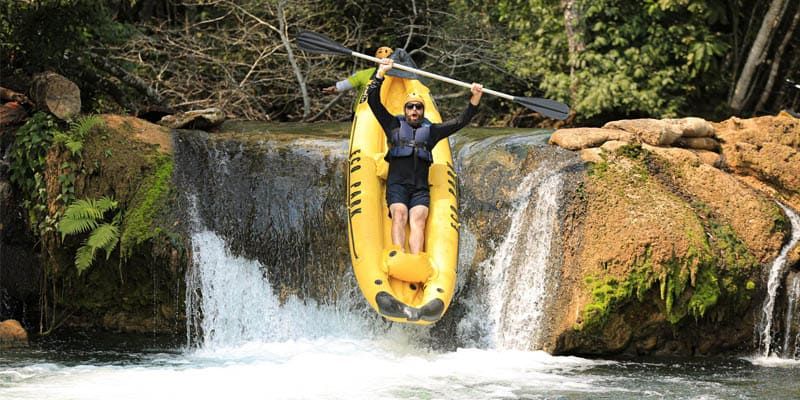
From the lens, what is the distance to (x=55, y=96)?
9.66 meters

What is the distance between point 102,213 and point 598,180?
3.84 meters

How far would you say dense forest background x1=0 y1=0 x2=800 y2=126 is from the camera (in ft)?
43.4

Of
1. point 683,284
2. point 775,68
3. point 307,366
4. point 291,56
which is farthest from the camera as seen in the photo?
point 775,68

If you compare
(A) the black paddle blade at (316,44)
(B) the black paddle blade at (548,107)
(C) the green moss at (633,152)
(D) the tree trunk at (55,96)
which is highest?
(A) the black paddle blade at (316,44)

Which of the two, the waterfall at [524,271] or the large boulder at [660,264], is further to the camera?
the waterfall at [524,271]

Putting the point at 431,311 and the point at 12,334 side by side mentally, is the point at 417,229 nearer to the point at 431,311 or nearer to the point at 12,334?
the point at 431,311

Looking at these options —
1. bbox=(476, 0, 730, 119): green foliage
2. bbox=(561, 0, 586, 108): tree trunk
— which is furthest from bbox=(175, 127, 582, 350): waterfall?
bbox=(561, 0, 586, 108): tree trunk

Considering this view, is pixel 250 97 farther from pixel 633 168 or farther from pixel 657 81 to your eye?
pixel 633 168

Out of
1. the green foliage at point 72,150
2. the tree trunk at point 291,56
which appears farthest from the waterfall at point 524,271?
the tree trunk at point 291,56

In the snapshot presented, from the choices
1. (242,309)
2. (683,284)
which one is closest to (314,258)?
(242,309)

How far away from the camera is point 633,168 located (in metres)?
9.07

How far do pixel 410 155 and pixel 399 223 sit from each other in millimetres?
527

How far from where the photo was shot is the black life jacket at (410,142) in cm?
846

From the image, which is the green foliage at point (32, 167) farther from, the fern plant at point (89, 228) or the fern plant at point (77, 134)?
the fern plant at point (89, 228)
